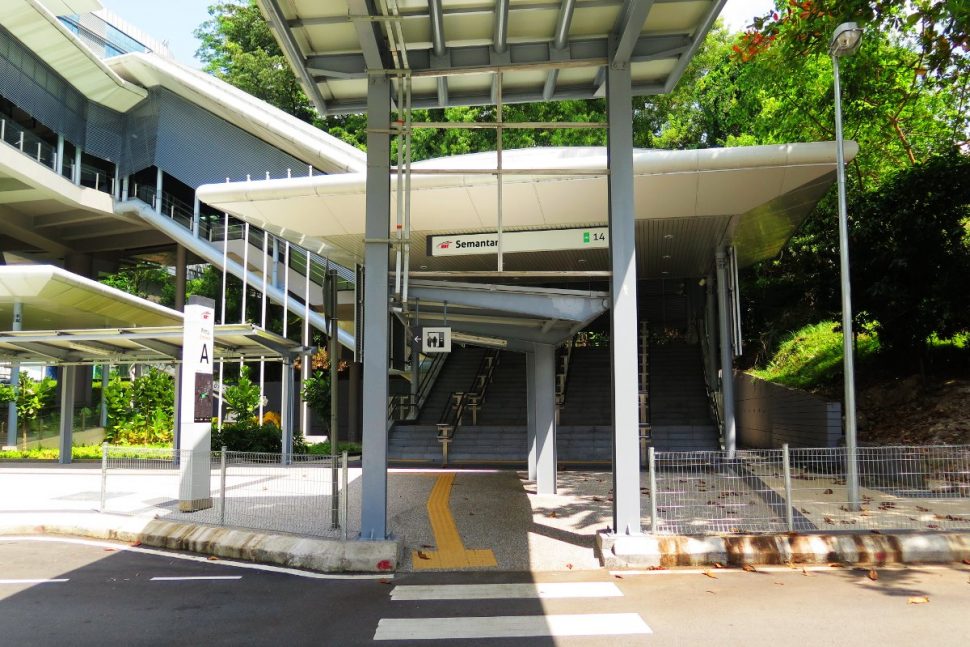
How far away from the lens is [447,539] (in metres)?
9.15

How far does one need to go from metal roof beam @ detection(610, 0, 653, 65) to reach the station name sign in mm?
1963

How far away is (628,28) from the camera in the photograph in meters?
7.89

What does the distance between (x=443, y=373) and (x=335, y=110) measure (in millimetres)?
15121

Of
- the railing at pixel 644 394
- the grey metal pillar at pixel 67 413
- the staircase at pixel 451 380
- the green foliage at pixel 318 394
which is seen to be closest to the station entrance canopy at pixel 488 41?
the railing at pixel 644 394

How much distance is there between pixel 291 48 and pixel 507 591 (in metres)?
6.11

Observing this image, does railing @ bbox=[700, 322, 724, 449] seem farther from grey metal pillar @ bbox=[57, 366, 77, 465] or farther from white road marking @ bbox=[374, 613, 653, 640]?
grey metal pillar @ bbox=[57, 366, 77, 465]

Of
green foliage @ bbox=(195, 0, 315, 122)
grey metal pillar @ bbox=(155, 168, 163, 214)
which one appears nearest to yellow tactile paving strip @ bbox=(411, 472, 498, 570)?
grey metal pillar @ bbox=(155, 168, 163, 214)

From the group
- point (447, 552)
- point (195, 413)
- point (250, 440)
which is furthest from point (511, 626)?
point (250, 440)

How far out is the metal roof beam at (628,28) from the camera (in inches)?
297

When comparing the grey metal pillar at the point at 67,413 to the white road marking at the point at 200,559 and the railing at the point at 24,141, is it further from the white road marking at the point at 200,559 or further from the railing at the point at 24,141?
the railing at the point at 24,141

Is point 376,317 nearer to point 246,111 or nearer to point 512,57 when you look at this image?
point 512,57

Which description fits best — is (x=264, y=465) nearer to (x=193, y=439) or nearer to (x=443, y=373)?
(x=193, y=439)

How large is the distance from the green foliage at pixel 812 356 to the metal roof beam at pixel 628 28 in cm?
1152

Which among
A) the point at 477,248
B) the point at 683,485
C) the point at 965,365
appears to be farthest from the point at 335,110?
the point at 965,365
